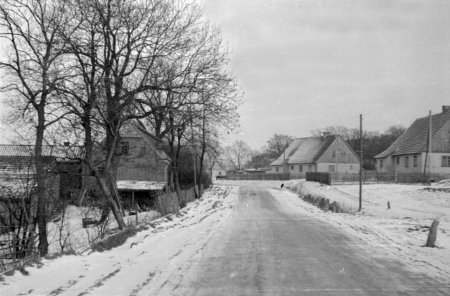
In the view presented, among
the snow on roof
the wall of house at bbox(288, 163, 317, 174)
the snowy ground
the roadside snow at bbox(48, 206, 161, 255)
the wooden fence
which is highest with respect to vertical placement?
the wall of house at bbox(288, 163, 317, 174)

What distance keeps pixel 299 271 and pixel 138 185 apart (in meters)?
39.5

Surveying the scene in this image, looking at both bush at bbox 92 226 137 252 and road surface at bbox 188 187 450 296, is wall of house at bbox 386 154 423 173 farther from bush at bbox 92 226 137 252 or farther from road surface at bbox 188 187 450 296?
bush at bbox 92 226 137 252

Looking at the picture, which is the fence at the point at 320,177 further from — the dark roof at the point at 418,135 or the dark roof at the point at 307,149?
the dark roof at the point at 307,149

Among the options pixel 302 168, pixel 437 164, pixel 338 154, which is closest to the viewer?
pixel 437 164

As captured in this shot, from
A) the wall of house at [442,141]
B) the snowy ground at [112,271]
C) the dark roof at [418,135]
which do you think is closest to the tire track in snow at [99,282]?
the snowy ground at [112,271]

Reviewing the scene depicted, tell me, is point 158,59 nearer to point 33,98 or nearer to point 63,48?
point 63,48

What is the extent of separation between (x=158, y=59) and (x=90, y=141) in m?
5.18

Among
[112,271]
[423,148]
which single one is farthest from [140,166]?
[112,271]

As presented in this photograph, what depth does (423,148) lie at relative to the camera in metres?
55.5

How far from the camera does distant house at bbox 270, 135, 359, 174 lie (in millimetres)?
78750

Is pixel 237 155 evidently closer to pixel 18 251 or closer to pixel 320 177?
pixel 320 177

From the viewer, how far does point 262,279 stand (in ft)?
28.2

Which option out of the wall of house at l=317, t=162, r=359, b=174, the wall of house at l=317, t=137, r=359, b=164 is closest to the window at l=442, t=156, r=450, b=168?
the wall of house at l=317, t=162, r=359, b=174

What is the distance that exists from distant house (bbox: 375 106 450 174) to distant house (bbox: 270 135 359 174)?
14977 mm
